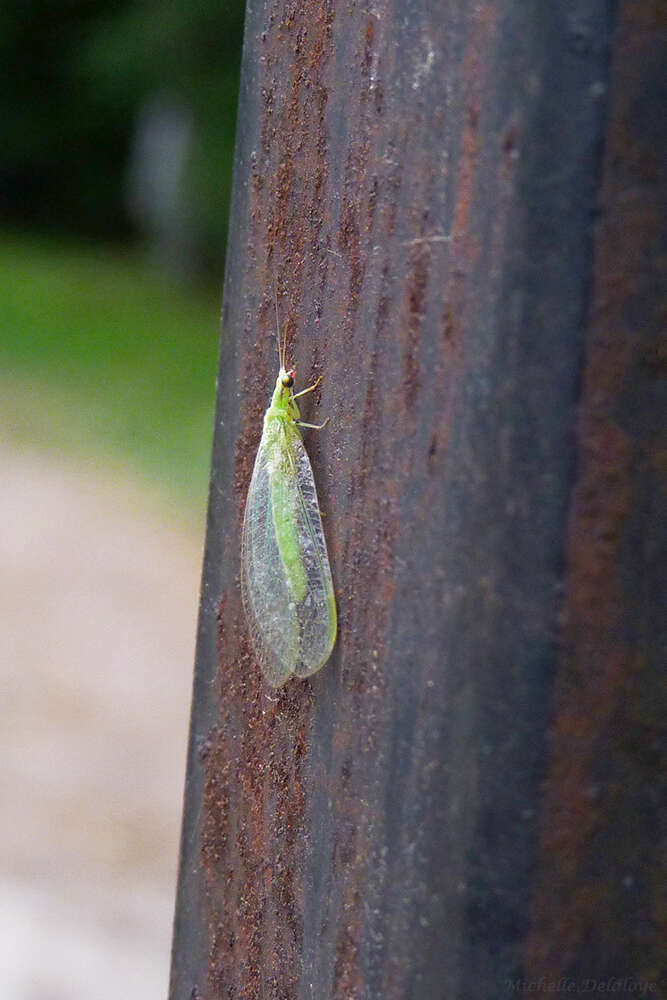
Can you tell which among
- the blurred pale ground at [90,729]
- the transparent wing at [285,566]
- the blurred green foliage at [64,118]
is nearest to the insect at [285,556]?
the transparent wing at [285,566]

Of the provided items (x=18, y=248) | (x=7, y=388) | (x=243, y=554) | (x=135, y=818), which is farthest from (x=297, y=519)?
(x=18, y=248)

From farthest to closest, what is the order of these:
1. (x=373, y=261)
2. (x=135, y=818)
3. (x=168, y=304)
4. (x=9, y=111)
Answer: (x=9, y=111) < (x=168, y=304) < (x=135, y=818) < (x=373, y=261)

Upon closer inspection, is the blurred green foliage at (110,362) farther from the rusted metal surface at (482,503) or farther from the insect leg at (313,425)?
the rusted metal surface at (482,503)

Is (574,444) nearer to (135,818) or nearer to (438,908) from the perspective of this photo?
(438,908)

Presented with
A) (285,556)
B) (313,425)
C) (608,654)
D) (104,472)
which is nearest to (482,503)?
(608,654)

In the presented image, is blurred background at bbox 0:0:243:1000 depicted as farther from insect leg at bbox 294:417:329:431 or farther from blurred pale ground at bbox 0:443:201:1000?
insect leg at bbox 294:417:329:431

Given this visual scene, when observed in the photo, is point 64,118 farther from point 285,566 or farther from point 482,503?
point 482,503

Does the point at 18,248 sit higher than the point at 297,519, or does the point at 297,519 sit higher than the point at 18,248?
the point at 18,248
